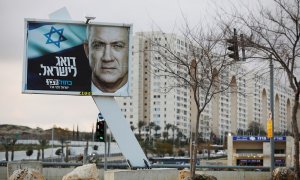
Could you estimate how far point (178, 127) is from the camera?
117 meters

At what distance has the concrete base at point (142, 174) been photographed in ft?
58.8

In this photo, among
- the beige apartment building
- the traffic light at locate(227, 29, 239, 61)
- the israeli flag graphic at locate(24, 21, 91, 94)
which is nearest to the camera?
the traffic light at locate(227, 29, 239, 61)

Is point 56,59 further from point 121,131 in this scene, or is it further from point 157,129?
point 157,129

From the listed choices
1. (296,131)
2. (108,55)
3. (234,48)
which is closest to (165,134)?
(108,55)

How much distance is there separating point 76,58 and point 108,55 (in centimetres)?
118

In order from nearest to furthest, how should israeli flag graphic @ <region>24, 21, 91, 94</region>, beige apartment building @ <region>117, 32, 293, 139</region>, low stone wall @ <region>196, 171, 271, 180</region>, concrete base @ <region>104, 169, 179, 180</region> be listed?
concrete base @ <region>104, 169, 179, 180</region> → israeli flag graphic @ <region>24, 21, 91, 94</region> → low stone wall @ <region>196, 171, 271, 180</region> → beige apartment building @ <region>117, 32, 293, 139</region>

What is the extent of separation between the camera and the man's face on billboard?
20391 mm

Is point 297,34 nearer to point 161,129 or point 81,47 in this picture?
point 81,47

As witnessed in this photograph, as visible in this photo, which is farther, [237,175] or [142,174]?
[237,175]

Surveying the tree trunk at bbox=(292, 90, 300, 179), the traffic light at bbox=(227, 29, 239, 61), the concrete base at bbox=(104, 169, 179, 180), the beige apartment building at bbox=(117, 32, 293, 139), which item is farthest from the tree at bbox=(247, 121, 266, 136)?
the traffic light at bbox=(227, 29, 239, 61)

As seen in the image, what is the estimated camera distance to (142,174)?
60.6 feet

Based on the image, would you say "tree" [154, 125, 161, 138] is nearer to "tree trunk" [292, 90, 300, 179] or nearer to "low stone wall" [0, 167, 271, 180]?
"low stone wall" [0, 167, 271, 180]

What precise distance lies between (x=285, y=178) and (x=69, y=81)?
884cm

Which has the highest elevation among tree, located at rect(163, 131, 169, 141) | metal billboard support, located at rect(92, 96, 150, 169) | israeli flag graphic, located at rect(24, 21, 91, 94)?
israeli flag graphic, located at rect(24, 21, 91, 94)
